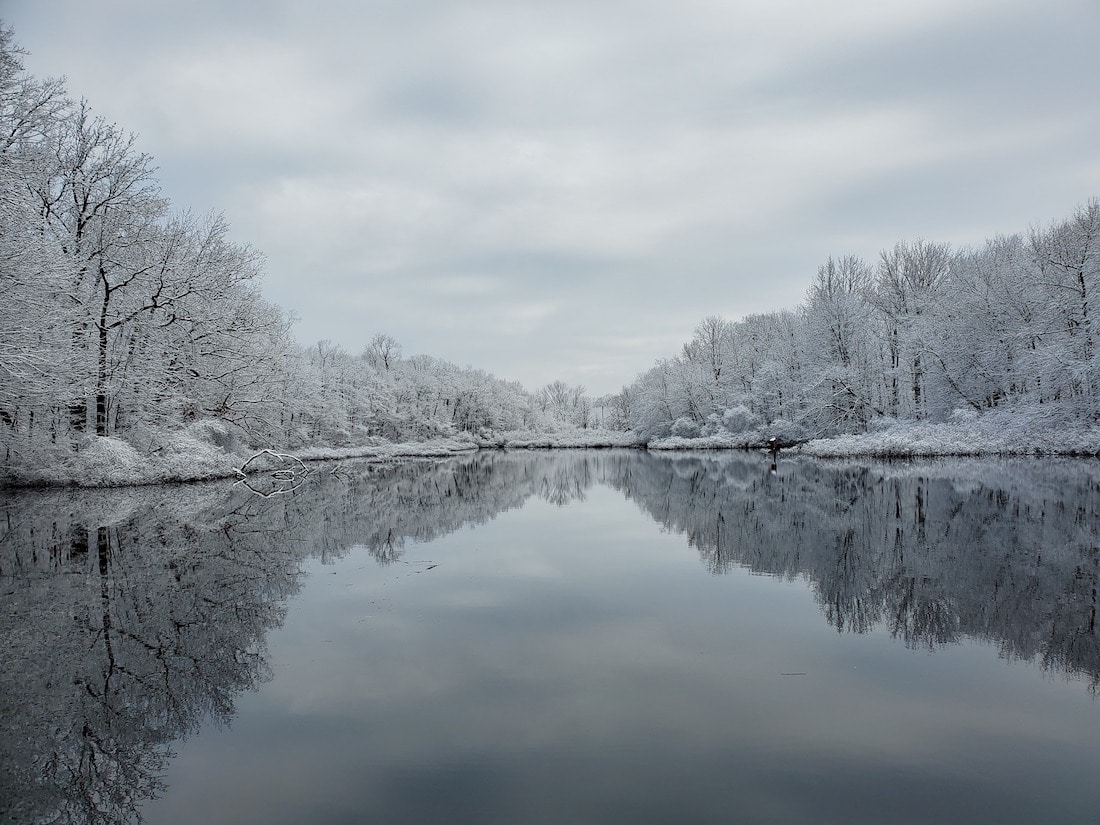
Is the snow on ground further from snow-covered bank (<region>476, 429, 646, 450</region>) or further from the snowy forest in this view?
snow-covered bank (<region>476, 429, 646, 450</region>)

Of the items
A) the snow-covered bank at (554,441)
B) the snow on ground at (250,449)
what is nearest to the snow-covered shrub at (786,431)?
the snow on ground at (250,449)

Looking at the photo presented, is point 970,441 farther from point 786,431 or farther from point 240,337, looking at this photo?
point 240,337

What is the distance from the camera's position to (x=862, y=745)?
11.7 feet

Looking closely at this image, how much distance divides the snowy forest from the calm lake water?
10.2 meters

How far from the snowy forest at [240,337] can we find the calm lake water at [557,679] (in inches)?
402

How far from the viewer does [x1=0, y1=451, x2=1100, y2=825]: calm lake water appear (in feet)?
10.3

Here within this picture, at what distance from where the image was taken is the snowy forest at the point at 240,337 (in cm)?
1688

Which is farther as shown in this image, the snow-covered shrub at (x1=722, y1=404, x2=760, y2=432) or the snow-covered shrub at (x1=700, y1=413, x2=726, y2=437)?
the snow-covered shrub at (x1=700, y1=413, x2=726, y2=437)

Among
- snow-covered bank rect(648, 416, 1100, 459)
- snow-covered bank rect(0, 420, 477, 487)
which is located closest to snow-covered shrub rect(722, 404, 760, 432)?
snow-covered bank rect(648, 416, 1100, 459)

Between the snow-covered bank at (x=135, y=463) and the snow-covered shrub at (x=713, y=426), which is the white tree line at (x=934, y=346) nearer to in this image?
the snow-covered shrub at (x=713, y=426)

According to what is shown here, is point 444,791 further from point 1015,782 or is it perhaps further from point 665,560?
point 665,560

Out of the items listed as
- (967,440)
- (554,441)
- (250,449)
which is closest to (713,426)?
(967,440)

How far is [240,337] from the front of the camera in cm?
2622

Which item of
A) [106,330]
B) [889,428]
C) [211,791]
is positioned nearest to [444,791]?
[211,791]
